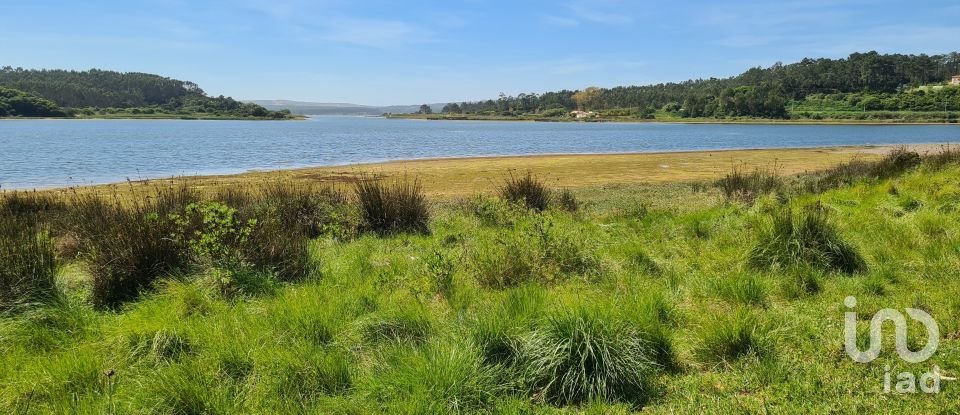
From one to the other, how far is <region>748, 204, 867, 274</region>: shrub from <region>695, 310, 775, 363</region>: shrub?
2.35 meters

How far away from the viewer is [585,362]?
12.3 feet

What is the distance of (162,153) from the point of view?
43.8 meters

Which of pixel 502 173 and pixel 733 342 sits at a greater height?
pixel 733 342

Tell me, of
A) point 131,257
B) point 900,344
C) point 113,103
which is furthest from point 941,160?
point 113,103

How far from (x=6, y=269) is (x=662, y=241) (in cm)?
774

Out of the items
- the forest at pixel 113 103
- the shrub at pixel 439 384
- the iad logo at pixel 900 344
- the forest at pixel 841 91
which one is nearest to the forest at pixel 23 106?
the forest at pixel 113 103

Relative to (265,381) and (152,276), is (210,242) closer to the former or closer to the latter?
(152,276)

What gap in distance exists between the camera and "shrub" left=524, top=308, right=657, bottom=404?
3633 mm

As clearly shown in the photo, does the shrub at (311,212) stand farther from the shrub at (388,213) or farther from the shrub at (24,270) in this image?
the shrub at (24,270)

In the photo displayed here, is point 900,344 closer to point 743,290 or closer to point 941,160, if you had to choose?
point 743,290

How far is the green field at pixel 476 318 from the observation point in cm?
356

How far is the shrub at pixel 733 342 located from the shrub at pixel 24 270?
19.0 ft

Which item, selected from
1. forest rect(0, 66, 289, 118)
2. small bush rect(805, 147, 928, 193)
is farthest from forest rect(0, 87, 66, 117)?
small bush rect(805, 147, 928, 193)

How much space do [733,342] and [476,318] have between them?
1.91 metres
